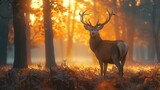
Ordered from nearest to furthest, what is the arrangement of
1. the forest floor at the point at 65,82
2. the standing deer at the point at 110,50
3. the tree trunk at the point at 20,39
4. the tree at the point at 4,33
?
1. the forest floor at the point at 65,82
2. the standing deer at the point at 110,50
3. the tree trunk at the point at 20,39
4. the tree at the point at 4,33

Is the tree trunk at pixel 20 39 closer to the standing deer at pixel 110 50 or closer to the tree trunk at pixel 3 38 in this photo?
the standing deer at pixel 110 50

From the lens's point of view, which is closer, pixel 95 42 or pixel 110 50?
pixel 110 50

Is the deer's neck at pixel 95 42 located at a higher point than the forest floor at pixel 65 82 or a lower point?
higher

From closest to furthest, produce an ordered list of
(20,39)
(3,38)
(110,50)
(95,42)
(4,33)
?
(110,50), (95,42), (20,39), (4,33), (3,38)

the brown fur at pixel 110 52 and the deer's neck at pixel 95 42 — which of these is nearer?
the brown fur at pixel 110 52

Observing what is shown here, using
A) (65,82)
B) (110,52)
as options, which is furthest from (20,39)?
(65,82)

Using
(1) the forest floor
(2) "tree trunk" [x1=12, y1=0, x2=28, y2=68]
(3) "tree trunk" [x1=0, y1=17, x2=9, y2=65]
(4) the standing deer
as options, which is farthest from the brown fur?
(3) "tree trunk" [x1=0, y1=17, x2=9, y2=65]

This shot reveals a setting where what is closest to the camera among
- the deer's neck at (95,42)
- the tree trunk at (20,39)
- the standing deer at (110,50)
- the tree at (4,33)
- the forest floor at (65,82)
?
the forest floor at (65,82)

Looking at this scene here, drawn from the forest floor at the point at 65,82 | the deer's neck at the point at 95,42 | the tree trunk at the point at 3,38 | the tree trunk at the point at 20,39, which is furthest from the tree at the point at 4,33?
the forest floor at the point at 65,82

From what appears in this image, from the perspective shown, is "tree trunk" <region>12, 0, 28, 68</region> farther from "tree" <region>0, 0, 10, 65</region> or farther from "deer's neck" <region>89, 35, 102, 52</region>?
"tree" <region>0, 0, 10, 65</region>

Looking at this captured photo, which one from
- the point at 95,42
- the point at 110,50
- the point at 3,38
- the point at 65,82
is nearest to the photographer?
the point at 65,82

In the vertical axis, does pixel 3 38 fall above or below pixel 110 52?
below

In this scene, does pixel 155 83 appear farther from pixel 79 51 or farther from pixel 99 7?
pixel 79 51

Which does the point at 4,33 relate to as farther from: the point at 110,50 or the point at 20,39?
the point at 110,50
